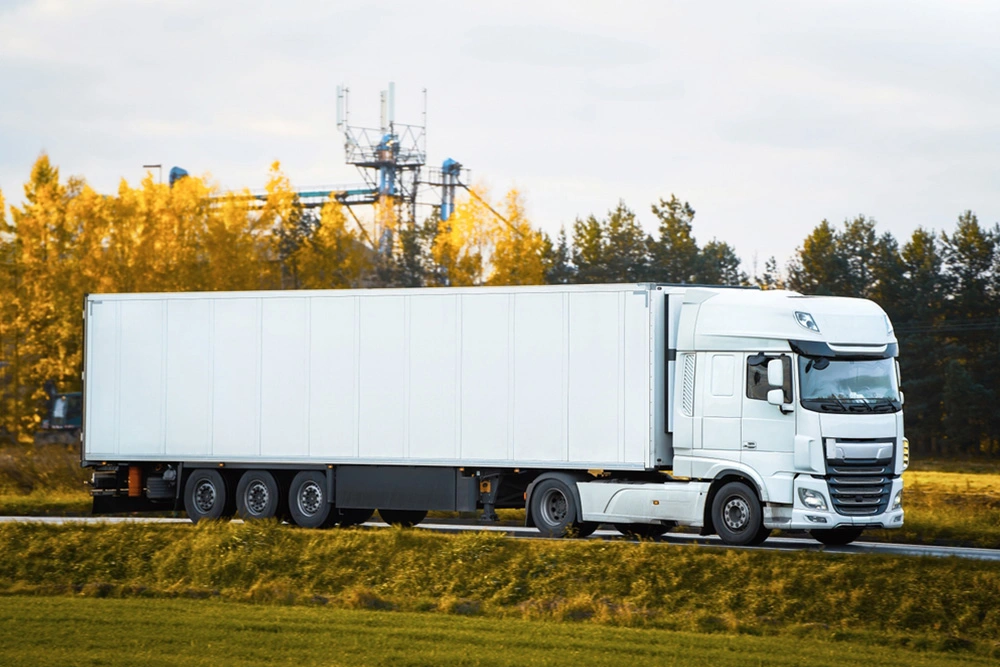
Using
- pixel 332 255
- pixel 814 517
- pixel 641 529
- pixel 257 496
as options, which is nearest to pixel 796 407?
pixel 814 517

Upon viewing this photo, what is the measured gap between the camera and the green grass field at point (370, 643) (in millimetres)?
13617

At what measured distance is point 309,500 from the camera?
79.5 ft

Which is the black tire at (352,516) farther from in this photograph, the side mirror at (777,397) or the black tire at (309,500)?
the side mirror at (777,397)

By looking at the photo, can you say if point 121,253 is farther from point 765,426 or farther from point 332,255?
point 765,426

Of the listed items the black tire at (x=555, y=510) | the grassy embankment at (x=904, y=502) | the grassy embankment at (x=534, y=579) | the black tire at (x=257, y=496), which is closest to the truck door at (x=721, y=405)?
the black tire at (x=555, y=510)

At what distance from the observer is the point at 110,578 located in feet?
64.7

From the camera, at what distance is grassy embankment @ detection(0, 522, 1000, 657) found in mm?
16141

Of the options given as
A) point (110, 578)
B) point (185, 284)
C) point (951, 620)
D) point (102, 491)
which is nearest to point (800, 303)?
point (951, 620)

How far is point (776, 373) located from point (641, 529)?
3696 millimetres

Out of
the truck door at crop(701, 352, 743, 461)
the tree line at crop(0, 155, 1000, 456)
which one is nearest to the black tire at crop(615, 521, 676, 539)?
the truck door at crop(701, 352, 743, 461)

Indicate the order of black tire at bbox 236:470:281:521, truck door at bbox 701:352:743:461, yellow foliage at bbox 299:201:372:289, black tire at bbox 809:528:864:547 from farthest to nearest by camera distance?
yellow foliage at bbox 299:201:372:289, black tire at bbox 236:470:281:521, black tire at bbox 809:528:864:547, truck door at bbox 701:352:743:461

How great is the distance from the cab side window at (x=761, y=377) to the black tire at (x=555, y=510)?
3.18 metres

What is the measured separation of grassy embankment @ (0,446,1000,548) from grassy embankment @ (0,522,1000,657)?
6.02 metres

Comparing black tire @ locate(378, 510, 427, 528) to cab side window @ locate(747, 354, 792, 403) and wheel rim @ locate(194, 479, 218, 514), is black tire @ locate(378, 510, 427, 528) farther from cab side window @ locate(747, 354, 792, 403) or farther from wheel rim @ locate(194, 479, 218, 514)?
cab side window @ locate(747, 354, 792, 403)
